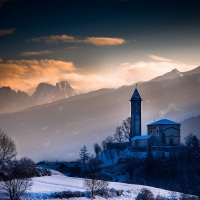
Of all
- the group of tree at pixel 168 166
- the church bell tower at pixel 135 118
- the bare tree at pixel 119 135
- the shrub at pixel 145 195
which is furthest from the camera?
the bare tree at pixel 119 135

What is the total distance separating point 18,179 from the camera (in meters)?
59.9

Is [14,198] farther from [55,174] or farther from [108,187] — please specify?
[55,174]

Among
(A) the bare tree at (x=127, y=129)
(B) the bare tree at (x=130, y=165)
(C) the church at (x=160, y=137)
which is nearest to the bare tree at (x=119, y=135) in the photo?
(A) the bare tree at (x=127, y=129)

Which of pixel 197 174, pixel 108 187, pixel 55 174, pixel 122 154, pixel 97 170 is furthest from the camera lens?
pixel 122 154

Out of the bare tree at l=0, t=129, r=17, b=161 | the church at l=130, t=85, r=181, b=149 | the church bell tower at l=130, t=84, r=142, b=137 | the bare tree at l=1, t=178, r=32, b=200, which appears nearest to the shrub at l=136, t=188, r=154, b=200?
the bare tree at l=1, t=178, r=32, b=200

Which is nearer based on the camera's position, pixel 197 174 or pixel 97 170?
pixel 197 174

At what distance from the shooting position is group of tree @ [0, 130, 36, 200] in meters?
57.4

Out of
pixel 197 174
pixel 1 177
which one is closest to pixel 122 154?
pixel 197 174

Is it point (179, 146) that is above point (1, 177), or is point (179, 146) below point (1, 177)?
above

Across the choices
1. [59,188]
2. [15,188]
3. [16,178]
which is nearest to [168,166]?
[59,188]

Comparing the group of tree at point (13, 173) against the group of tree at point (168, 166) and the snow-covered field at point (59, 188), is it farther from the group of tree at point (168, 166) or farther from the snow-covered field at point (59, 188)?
the group of tree at point (168, 166)

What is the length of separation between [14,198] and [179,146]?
268ft

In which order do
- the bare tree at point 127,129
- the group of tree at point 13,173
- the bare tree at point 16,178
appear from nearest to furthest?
the bare tree at point 16,178 → the group of tree at point 13,173 → the bare tree at point 127,129

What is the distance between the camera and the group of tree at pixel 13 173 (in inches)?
2261
